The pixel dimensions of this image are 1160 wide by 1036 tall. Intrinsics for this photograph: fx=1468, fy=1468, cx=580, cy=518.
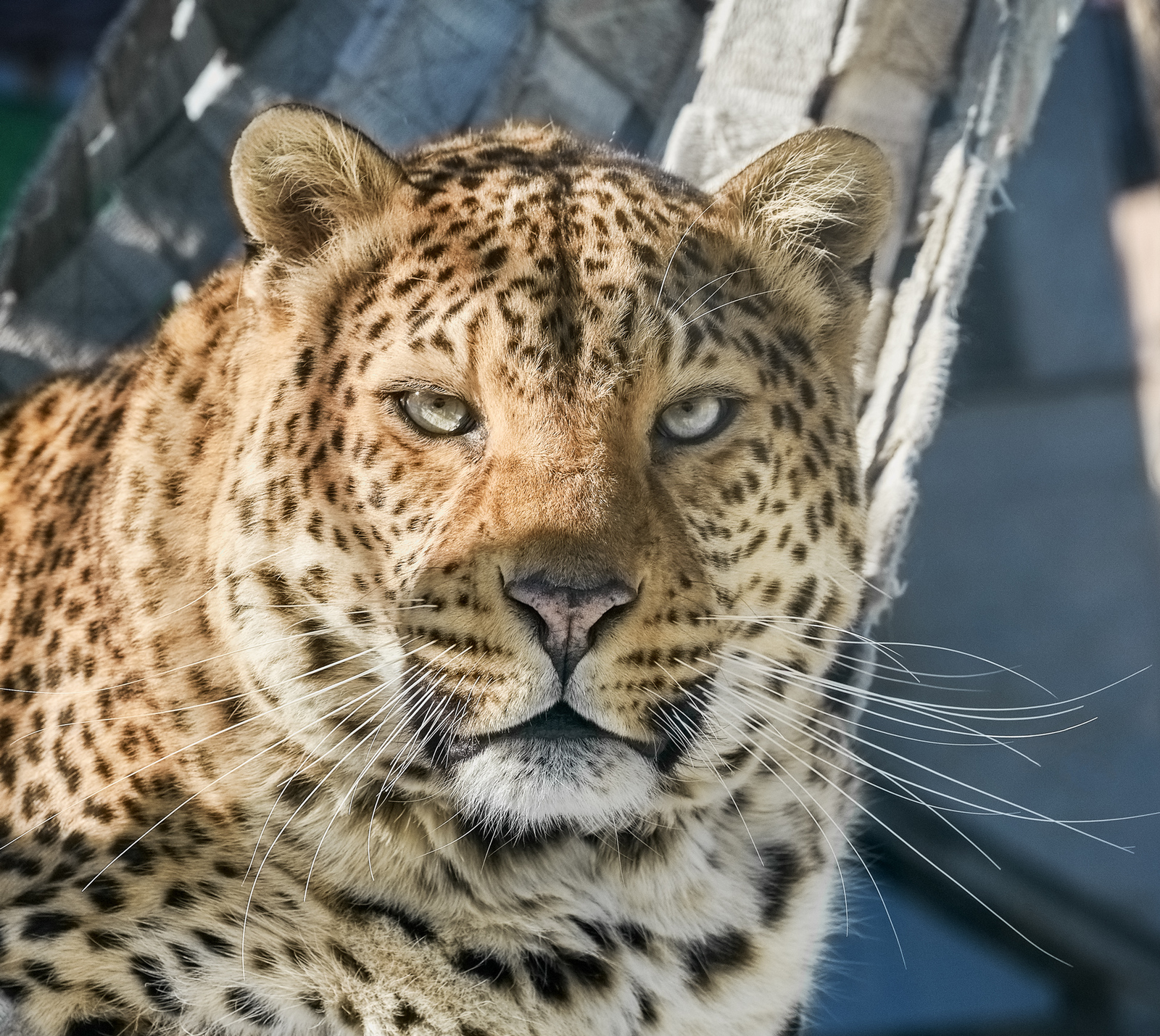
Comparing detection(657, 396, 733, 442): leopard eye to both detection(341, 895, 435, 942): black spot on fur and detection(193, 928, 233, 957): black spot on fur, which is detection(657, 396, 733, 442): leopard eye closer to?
detection(341, 895, 435, 942): black spot on fur

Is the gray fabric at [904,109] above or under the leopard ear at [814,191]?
above

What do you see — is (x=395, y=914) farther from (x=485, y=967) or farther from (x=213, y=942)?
(x=213, y=942)

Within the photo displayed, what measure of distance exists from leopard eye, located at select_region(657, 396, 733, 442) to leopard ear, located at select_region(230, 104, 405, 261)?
25.3 inches

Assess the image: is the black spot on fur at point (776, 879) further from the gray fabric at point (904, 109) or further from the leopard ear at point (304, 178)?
the leopard ear at point (304, 178)

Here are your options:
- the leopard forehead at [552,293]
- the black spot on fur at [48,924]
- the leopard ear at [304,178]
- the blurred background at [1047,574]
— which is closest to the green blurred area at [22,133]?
the blurred background at [1047,574]

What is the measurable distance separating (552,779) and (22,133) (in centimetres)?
784

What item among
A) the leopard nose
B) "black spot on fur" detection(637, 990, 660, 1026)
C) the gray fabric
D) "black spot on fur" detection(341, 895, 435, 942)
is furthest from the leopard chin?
the gray fabric

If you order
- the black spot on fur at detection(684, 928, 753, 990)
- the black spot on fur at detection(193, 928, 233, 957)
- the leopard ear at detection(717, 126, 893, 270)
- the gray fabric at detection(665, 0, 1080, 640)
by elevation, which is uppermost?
the gray fabric at detection(665, 0, 1080, 640)

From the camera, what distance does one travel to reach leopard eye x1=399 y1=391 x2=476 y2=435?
235 centimetres

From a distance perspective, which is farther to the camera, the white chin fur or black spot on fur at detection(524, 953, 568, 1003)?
black spot on fur at detection(524, 953, 568, 1003)

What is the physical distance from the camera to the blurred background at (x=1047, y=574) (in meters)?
7.99

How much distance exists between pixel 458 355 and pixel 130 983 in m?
1.10

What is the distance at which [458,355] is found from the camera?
2344mm

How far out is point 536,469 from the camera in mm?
2209
